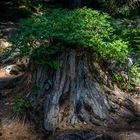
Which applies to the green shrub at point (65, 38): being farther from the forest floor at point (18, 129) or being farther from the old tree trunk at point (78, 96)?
the forest floor at point (18, 129)

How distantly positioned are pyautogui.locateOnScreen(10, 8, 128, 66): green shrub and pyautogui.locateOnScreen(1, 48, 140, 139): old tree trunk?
23 centimetres

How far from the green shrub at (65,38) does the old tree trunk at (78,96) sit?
0.76 feet

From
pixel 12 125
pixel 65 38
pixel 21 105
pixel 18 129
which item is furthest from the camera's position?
pixel 21 105

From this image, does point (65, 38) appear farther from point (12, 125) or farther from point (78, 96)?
point (12, 125)

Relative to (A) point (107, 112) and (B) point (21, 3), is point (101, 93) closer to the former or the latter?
(A) point (107, 112)

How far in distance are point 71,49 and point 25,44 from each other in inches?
38.5

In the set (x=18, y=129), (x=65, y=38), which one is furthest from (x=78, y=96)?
(x=18, y=129)

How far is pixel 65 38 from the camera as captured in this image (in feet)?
23.3

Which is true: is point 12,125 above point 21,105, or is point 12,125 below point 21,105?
below

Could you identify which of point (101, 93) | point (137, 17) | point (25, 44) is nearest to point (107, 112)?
point (101, 93)

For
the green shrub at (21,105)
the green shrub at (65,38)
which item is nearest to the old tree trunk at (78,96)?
the green shrub at (21,105)

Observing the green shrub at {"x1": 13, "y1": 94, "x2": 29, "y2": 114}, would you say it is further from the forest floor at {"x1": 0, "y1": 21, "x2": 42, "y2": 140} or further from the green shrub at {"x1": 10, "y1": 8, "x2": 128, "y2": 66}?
the green shrub at {"x1": 10, "y1": 8, "x2": 128, "y2": 66}

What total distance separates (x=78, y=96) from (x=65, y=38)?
1190mm

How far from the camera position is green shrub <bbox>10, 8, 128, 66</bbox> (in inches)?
285
